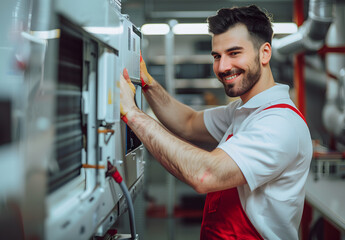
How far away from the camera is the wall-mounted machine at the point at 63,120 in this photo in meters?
0.46

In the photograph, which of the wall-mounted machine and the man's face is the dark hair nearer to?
the man's face

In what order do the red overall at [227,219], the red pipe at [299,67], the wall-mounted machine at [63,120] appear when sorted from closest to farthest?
the wall-mounted machine at [63,120] < the red overall at [227,219] < the red pipe at [299,67]

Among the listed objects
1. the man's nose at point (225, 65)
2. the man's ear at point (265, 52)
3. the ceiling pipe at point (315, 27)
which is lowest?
the man's nose at point (225, 65)

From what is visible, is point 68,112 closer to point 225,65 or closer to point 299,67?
point 225,65

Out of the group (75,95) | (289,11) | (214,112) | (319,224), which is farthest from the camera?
(289,11)

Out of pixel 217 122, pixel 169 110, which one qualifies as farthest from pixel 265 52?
pixel 169 110

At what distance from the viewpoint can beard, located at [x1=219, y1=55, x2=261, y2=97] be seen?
116cm

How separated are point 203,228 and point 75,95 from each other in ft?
2.60

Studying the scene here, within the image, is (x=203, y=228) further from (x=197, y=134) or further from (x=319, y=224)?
(x=319, y=224)

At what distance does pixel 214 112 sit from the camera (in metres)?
1.51

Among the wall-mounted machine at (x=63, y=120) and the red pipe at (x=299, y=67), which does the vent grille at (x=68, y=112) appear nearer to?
the wall-mounted machine at (x=63, y=120)

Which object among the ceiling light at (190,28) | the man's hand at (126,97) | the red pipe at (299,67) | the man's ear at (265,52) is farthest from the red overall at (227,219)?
the ceiling light at (190,28)

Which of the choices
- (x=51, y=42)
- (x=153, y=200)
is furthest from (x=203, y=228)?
(x=153, y=200)

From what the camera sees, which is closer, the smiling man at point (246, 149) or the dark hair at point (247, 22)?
the smiling man at point (246, 149)
